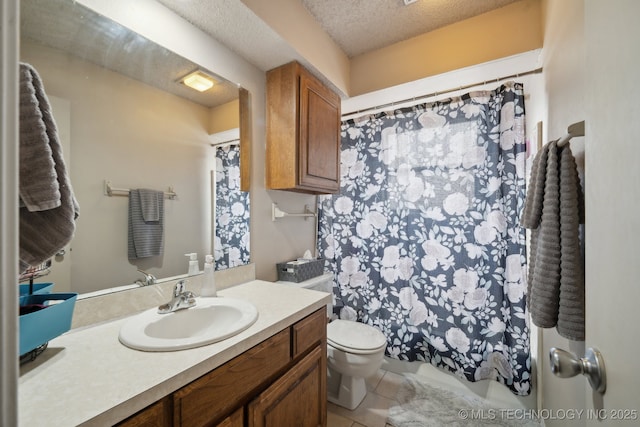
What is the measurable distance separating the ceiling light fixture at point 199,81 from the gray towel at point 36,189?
2.72 feet

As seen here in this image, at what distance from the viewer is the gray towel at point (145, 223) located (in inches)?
42.6

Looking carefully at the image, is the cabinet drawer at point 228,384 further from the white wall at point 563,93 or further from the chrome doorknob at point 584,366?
the white wall at point 563,93

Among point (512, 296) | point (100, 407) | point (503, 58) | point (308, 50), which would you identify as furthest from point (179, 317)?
point (503, 58)

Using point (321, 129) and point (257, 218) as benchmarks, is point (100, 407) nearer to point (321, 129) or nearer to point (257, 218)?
point (257, 218)

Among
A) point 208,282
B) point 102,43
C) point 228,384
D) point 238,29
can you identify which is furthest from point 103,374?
point 238,29

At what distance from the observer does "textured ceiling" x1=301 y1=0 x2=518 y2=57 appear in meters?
1.59

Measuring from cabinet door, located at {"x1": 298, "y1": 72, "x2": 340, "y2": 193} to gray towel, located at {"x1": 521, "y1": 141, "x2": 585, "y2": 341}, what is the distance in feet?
3.91

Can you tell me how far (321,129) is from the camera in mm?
1798

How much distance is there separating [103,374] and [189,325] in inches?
16.4

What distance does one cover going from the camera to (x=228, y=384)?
30.5 inches

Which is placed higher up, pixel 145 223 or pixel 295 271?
pixel 145 223

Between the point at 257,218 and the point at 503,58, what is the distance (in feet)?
6.09

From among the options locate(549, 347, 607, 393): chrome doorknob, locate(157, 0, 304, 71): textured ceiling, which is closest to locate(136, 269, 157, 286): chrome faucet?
locate(157, 0, 304, 71): textured ceiling

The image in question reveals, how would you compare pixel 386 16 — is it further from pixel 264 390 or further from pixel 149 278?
pixel 264 390
